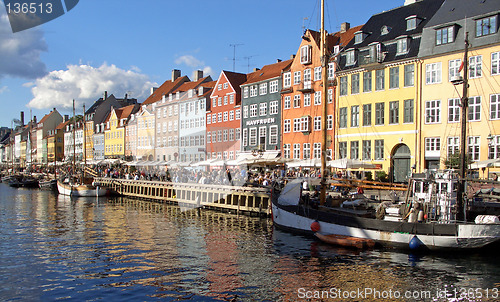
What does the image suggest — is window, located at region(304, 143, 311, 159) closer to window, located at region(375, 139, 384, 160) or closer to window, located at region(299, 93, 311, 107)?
window, located at region(299, 93, 311, 107)

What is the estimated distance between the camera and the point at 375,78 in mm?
44156

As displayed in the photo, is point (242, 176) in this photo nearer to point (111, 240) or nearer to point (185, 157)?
point (111, 240)

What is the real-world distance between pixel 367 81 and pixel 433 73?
6.69 meters

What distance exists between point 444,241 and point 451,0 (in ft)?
90.9

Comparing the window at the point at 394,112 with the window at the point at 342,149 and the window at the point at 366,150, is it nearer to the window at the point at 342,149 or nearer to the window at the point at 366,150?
the window at the point at 366,150

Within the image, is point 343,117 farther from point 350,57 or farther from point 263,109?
point 263,109

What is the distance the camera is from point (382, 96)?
4362 cm

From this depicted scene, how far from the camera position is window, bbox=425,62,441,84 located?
1555 inches

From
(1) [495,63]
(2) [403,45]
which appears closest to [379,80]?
(2) [403,45]

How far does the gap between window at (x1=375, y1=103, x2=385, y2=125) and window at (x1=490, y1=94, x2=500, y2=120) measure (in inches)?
382

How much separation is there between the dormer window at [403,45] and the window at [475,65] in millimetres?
6138

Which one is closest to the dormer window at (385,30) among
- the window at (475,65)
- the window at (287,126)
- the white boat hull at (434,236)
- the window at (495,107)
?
the window at (475,65)

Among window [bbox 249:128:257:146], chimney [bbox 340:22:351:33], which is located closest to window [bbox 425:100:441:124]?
chimney [bbox 340:22:351:33]

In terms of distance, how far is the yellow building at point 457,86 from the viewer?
118 ft
